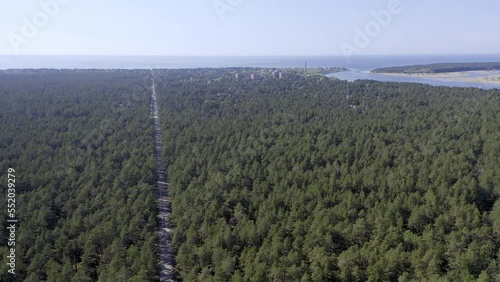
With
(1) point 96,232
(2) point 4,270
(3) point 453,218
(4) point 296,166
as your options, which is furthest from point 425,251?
(2) point 4,270

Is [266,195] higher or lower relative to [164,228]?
higher

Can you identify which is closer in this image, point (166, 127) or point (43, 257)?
point (43, 257)

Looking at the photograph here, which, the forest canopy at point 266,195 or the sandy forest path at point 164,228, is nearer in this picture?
the forest canopy at point 266,195

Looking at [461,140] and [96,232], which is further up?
[461,140]

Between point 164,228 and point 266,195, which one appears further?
point 266,195

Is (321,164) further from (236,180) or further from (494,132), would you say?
(494,132)

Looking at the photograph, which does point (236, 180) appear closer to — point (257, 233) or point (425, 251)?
point (257, 233)

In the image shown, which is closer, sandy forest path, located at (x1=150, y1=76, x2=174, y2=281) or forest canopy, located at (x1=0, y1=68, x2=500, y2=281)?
forest canopy, located at (x1=0, y1=68, x2=500, y2=281)

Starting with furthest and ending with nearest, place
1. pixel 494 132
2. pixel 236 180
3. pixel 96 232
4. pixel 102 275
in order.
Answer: pixel 494 132, pixel 236 180, pixel 96 232, pixel 102 275

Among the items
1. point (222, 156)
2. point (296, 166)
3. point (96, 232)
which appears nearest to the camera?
point (96, 232)

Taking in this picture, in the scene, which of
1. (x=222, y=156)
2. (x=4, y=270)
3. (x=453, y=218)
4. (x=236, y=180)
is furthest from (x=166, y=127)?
(x=453, y=218)

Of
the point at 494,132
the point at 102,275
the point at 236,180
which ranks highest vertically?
the point at 494,132
